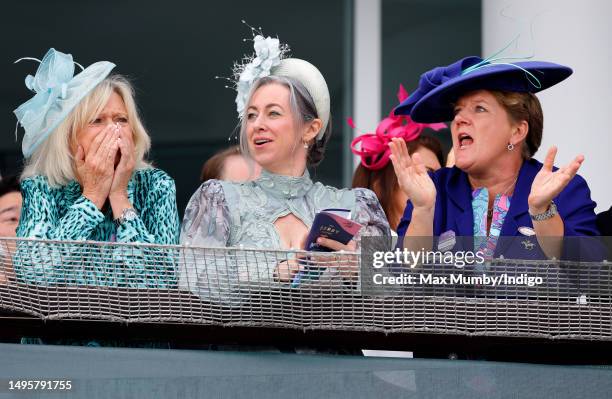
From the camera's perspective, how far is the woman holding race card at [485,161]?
2963mm

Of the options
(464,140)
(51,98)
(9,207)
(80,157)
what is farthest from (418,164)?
(9,207)

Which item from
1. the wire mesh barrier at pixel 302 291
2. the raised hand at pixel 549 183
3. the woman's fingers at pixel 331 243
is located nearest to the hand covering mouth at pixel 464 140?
the raised hand at pixel 549 183

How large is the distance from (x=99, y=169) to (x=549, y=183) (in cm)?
125

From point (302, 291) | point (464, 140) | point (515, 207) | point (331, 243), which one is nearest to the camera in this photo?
point (302, 291)

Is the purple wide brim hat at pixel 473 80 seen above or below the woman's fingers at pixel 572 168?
above

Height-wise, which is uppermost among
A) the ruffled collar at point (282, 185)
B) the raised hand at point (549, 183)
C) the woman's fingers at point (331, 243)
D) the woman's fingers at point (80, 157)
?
the woman's fingers at point (80, 157)

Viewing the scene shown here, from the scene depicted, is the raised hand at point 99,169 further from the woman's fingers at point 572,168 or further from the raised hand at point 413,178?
the woman's fingers at point 572,168

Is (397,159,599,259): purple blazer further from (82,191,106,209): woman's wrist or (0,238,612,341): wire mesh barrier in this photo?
(82,191,106,209): woman's wrist

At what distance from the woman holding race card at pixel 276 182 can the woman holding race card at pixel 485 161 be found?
238 millimetres

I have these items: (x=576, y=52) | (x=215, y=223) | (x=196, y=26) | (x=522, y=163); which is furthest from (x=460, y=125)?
(x=196, y=26)

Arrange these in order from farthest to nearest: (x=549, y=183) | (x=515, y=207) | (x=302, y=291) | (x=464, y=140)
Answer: (x=464, y=140)
(x=515, y=207)
(x=549, y=183)
(x=302, y=291)

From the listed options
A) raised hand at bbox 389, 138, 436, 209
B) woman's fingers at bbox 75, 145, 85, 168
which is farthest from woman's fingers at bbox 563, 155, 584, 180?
woman's fingers at bbox 75, 145, 85, 168

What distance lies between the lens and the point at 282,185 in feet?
10.9

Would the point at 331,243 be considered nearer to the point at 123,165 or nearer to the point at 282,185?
the point at 282,185
